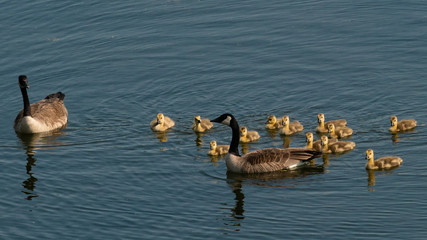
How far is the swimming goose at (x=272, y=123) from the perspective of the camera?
79.6ft

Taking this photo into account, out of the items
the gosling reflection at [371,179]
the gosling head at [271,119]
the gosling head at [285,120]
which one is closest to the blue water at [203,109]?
the gosling reflection at [371,179]

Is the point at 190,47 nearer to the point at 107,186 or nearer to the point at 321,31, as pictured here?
the point at 321,31

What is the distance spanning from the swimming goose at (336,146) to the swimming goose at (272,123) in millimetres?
2162

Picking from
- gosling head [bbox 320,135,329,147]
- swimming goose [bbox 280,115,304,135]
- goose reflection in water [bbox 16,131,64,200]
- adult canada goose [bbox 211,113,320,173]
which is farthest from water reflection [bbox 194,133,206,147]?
goose reflection in water [bbox 16,131,64,200]

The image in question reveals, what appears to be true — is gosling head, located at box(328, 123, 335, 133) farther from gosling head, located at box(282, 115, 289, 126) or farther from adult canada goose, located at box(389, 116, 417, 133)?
adult canada goose, located at box(389, 116, 417, 133)

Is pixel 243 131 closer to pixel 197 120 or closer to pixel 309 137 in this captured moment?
pixel 197 120

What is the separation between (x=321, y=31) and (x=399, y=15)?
10.8ft

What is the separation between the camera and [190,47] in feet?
102

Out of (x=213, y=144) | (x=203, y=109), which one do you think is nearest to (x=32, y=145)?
(x=203, y=109)

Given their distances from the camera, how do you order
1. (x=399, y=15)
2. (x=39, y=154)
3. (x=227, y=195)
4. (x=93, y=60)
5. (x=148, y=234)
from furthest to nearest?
(x=399, y=15) → (x=93, y=60) → (x=39, y=154) → (x=227, y=195) → (x=148, y=234)

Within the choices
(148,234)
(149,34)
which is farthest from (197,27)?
(148,234)

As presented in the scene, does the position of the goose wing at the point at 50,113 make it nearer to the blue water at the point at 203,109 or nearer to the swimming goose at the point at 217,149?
the blue water at the point at 203,109

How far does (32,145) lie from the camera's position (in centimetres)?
2462

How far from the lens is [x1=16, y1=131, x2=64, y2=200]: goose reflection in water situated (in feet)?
70.4
